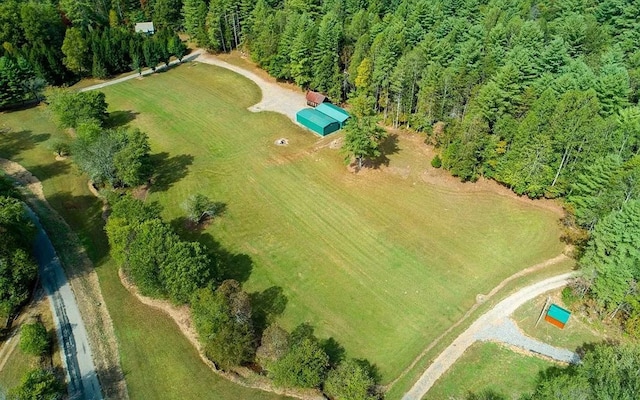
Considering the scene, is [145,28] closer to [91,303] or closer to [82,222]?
[82,222]

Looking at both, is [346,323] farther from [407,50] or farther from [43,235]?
[407,50]

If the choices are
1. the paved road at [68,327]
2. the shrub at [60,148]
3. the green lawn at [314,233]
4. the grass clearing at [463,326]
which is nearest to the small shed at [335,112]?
the green lawn at [314,233]

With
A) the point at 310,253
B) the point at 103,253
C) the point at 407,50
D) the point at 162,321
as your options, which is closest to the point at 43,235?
the point at 103,253

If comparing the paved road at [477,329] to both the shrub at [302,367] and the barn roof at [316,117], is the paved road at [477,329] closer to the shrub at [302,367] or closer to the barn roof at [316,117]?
the shrub at [302,367]

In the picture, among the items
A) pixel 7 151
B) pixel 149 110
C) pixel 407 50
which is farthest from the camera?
pixel 149 110

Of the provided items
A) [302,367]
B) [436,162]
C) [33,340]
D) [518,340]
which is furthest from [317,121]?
[33,340]

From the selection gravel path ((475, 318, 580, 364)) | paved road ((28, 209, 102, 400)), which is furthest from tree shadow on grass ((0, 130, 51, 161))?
gravel path ((475, 318, 580, 364))
